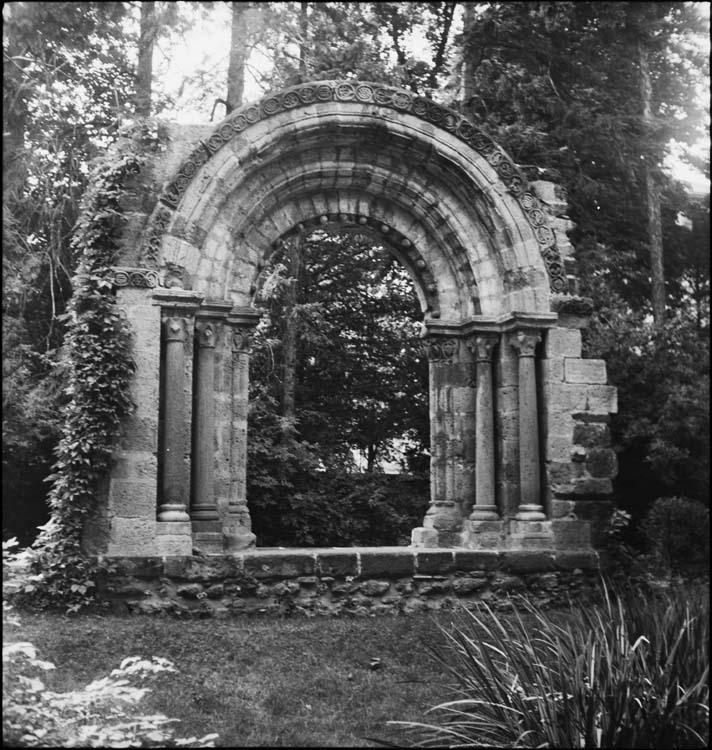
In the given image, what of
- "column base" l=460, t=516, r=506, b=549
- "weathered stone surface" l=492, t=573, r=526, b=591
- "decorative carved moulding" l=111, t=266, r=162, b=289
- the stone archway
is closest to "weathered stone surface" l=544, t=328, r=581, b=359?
the stone archway

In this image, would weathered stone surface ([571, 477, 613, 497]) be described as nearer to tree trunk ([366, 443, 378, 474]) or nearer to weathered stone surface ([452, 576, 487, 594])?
weathered stone surface ([452, 576, 487, 594])

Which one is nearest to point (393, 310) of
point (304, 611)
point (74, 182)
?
point (74, 182)

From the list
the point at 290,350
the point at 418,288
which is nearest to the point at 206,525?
the point at 418,288

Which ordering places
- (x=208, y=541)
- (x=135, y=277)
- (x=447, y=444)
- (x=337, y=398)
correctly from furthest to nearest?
(x=337, y=398) < (x=447, y=444) < (x=208, y=541) < (x=135, y=277)

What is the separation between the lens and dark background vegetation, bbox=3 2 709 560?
1088 cm

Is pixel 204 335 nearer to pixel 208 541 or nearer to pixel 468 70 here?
pixel 208 541

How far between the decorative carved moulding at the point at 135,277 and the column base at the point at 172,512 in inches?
71.9

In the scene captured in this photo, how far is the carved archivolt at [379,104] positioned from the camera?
8.04 m

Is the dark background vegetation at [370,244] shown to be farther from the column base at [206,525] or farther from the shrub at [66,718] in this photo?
the shrub at [66,718]

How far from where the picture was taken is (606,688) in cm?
376

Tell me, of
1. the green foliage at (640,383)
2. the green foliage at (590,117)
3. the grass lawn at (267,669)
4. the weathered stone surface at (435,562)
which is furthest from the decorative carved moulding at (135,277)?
the green foliage at (590,117)

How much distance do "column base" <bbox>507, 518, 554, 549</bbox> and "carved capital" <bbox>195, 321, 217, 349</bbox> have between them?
3.20 m

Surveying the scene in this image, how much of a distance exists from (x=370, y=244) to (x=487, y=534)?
867 cm

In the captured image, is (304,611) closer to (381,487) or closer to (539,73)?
(381,487)
